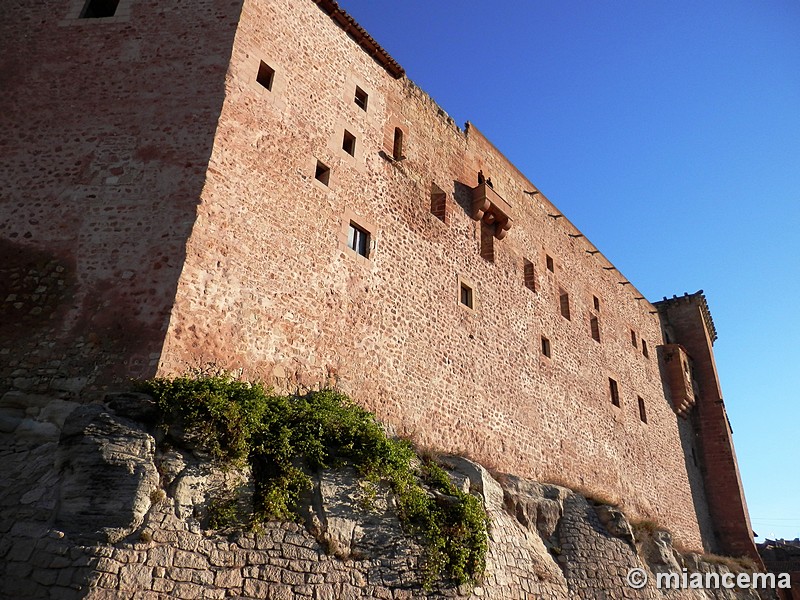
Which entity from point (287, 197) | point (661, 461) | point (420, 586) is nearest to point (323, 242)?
point (287, 197)

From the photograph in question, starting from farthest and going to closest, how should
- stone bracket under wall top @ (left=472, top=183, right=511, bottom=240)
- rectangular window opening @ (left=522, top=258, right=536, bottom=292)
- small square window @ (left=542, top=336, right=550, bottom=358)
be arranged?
rectangular window opening @ (left=522, top=258, right=536, bottom=292), small square window @ (left=542, top=336, right=550, bottom=358), stone bracket under wall top @ (left=472, top=183, right=511, bottom=240)

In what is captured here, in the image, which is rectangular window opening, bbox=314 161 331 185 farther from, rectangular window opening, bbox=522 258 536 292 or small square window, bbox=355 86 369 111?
rectangular window opening, bbox=522 258 536 292

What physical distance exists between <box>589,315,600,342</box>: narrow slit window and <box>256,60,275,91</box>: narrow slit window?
14389 mm

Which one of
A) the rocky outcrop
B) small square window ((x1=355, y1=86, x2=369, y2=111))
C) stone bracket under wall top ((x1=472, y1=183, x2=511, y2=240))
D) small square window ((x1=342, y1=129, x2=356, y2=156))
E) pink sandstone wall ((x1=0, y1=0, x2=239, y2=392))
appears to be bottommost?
the rocky outcrop

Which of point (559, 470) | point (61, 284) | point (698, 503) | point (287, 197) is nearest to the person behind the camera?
point (61, 284)

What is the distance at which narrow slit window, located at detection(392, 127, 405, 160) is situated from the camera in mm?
15305

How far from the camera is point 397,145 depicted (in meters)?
15.5

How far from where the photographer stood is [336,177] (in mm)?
13195

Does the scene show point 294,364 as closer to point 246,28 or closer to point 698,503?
point 246,28

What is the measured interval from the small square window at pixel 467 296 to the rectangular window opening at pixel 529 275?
324 cm

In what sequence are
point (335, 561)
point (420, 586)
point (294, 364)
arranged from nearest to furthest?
1. point (335, 561)
2. point (420, 586)
3. point (294, 364)

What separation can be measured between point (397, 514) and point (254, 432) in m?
2.61

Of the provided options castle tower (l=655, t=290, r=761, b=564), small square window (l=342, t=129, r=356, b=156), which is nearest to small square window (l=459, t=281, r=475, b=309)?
small square window (l=342, t=129, r=356, b=156)

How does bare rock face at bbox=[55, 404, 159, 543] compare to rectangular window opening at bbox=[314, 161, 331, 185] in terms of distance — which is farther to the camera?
rectangular window opening at bbox=[314, 161, 331, 185]
